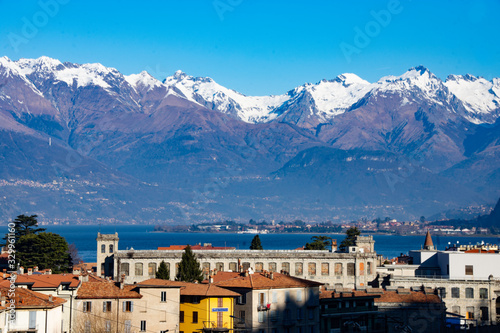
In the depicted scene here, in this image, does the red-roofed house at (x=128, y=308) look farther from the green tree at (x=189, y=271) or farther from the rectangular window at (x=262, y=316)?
the green tree at (x=189, y=271)

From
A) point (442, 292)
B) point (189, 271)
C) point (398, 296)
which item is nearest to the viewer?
point (398, 296)

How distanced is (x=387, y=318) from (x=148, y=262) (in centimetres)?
3899

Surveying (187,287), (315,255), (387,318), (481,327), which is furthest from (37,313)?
(315,255)

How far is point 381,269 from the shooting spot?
106188 mm

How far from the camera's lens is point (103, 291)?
5947 centimetres

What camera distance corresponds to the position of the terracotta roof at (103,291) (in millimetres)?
58875

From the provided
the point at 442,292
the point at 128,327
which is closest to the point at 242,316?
the point at 128,327

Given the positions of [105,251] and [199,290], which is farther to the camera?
[105,251]

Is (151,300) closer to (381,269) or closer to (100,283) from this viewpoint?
(100,283)

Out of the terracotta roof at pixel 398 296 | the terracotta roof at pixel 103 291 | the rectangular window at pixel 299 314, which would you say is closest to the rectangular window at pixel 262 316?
the rectangular window at pixel 299 314

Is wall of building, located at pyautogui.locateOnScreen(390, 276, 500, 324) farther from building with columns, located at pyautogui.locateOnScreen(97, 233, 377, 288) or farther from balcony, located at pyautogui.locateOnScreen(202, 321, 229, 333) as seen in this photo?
balcony, located at pyautogui.locateOnScreen(202, 321, 229, 333)

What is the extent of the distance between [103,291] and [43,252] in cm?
4998

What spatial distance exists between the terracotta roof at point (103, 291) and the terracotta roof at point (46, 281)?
621mm

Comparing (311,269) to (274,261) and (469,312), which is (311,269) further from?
(469,312)
